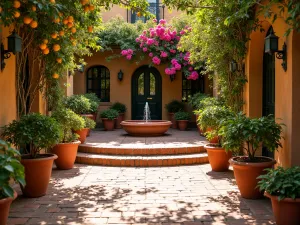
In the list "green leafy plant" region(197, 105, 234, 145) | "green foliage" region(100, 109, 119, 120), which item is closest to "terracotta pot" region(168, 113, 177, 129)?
"green foliage" region(100, 109, 119, 120)

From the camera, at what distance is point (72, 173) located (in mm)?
7676

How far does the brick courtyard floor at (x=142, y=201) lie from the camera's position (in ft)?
15.6

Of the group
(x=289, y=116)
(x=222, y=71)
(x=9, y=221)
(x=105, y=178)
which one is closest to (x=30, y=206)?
(x=9, y=221)

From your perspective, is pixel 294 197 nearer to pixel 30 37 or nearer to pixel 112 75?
pixel 30 37

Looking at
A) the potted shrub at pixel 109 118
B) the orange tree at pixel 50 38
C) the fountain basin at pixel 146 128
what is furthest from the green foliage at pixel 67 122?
the potted shrub at pixel 109 118

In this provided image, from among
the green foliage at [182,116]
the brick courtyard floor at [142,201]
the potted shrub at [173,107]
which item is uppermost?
the potted shrub at [173,107]

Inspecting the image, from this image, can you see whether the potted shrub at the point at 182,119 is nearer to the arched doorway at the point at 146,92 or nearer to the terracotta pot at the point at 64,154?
the arched doorway at the point at 146,92

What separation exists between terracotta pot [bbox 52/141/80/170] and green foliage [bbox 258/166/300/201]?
14.9 feet

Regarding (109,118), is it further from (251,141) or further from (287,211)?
(287,211)

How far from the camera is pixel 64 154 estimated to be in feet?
26.1

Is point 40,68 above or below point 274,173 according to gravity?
above

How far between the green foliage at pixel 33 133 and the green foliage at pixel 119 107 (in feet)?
27.8

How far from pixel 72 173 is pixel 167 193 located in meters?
2.45

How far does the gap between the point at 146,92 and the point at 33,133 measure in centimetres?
962
